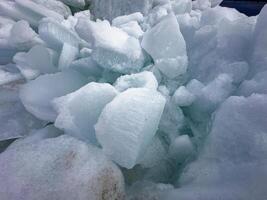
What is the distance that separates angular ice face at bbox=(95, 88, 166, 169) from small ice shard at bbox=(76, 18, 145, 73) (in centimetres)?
28

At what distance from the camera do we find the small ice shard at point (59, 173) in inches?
26.3

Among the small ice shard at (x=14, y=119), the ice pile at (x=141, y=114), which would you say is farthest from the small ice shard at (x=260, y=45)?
the small ice shard at (x=14, y=119)

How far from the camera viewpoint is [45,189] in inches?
26.6

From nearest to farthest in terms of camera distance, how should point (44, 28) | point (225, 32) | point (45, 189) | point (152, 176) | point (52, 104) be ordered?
point (45, 189), point (152, 176), point (52, 104), point (225, 32), point (44, 28)

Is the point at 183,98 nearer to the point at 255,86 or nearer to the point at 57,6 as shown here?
the point at 255,86

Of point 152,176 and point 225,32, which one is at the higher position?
point 225,32

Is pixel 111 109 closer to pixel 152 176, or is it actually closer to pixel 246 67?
pixel 152 176

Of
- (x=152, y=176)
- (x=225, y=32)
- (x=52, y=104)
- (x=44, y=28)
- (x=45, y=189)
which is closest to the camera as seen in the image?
(x=45, y=189)

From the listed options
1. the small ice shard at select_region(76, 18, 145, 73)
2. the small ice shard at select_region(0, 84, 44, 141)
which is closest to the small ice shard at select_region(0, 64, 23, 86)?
the small ice shard at select_region(0, 84, 44, 141)

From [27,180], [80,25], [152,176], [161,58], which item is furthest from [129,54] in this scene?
[27,180]

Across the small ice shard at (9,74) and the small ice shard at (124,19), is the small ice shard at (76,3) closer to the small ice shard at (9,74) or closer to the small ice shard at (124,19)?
the small ice shard at (124,19)

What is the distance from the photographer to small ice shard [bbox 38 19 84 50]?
1191 mm

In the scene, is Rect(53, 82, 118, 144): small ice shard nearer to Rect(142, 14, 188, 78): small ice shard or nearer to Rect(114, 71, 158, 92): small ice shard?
Rect(114, 71, 158, 92): small ice shard

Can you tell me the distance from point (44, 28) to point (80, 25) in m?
0.14
